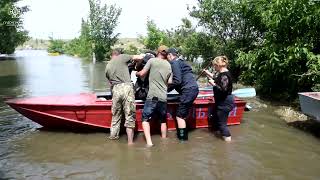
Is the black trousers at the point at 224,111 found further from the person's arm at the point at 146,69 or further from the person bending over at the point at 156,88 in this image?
the person's arm at the point at 146,69

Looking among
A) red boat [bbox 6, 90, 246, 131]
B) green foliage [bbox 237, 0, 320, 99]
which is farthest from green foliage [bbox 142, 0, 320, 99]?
red boat [bbox 6, 90, 246, 131]

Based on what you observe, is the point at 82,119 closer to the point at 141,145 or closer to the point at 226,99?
the point at 141,145

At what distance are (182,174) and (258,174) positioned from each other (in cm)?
121

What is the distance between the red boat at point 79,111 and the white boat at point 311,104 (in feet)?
6.34

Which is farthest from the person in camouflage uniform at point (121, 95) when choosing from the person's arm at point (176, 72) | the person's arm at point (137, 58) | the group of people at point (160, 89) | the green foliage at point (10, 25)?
the green foliage at point (10, 25)

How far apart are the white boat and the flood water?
58 cm

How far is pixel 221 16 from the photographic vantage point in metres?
17.2

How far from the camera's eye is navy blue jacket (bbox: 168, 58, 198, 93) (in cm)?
833

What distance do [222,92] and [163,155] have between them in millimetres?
1834

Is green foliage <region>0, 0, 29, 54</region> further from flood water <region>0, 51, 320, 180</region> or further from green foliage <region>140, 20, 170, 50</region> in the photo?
flood water <region>0, 51, 320, 180</region>

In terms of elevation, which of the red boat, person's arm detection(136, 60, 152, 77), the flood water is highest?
person's arm detection(136, 60, 152, 77)

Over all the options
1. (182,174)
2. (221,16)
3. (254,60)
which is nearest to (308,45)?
(254,60)

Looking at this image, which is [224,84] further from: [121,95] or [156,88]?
[121,95]

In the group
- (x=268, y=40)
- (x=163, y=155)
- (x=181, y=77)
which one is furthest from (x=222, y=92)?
(x=268, y=40)
